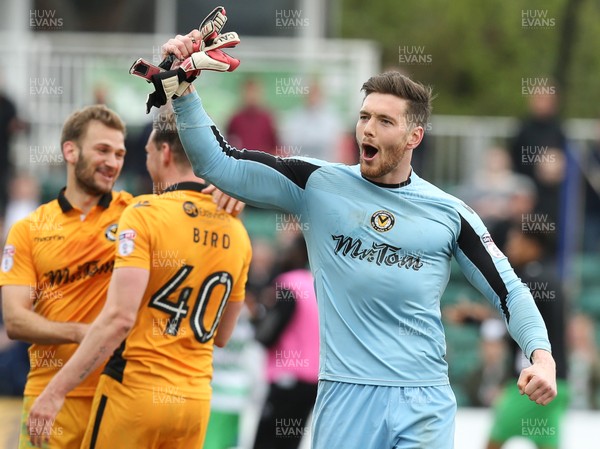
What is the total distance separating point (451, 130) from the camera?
19.2 meters

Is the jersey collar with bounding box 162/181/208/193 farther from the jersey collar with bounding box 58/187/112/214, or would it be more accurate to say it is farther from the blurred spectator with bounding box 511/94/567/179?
the blurred spectator with bounding box 511/94/567/179

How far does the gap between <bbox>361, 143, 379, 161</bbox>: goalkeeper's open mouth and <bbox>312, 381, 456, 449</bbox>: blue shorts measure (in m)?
1.08

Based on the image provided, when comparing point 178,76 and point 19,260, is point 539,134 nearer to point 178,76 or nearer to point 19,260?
point 19,260

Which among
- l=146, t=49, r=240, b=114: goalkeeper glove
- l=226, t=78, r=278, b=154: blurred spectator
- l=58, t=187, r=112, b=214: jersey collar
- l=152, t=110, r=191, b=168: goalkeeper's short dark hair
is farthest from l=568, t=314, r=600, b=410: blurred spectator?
l=146, t=49, r=240, b=114: goalkeeper glove

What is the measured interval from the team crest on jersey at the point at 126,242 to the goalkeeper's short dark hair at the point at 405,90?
1.42m

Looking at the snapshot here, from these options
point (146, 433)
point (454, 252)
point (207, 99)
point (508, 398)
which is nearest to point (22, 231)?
point (146, 433)

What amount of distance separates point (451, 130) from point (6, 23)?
7698 millimetres

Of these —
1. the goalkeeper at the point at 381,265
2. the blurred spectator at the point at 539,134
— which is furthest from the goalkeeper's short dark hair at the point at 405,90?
the blurred spectator at the point at 539,134

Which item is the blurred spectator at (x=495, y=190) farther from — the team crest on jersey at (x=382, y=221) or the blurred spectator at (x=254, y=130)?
the team crest on jersey at (x=382, y=221)

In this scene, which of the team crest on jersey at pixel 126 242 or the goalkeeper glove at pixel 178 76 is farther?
the team crest on jersey at pixel 126 242

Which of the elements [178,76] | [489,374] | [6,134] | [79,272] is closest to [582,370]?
[489,374]

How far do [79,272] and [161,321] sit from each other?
71 cm

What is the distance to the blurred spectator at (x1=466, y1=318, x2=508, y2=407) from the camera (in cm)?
1510

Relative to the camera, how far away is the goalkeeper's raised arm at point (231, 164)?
5.45 metres
